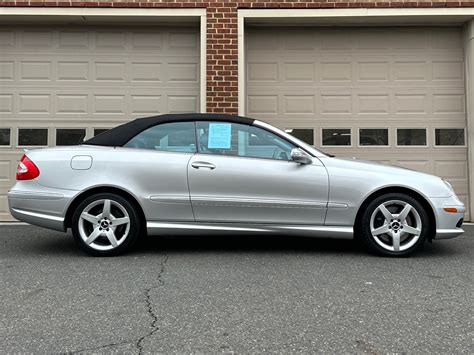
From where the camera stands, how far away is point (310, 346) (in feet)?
8.00

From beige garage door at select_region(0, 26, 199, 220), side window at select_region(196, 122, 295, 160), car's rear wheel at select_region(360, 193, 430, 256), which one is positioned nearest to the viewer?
car's rear wheel at select_region(360, 193, 430, 256)

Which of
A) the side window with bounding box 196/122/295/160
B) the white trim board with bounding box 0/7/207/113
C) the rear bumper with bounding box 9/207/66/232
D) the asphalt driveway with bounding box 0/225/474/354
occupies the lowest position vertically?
the asphalt driveway with bounding box 0/225/474/354

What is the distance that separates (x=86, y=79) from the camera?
7.52 metres

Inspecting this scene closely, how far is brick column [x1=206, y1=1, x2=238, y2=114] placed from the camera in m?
7.22

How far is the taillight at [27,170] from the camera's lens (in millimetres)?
4453

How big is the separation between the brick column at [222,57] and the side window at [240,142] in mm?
2608

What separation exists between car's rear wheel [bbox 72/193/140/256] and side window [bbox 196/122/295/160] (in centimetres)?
100

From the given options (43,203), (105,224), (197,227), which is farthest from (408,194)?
(43,203)

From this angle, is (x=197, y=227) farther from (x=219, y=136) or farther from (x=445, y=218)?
(x=445, y=218)

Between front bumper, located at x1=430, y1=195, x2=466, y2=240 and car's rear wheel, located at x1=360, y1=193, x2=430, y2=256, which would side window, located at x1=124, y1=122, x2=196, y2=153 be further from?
front bumper, located at x1=430, y1=195, x2=466, y2=240

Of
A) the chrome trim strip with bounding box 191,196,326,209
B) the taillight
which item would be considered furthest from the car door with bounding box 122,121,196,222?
the taillight

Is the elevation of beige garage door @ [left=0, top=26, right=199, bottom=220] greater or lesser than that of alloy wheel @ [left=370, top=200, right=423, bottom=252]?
greater

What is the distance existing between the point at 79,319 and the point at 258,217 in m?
2.09

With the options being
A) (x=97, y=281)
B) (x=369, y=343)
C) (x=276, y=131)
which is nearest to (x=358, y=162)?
(x=276, y=131)
